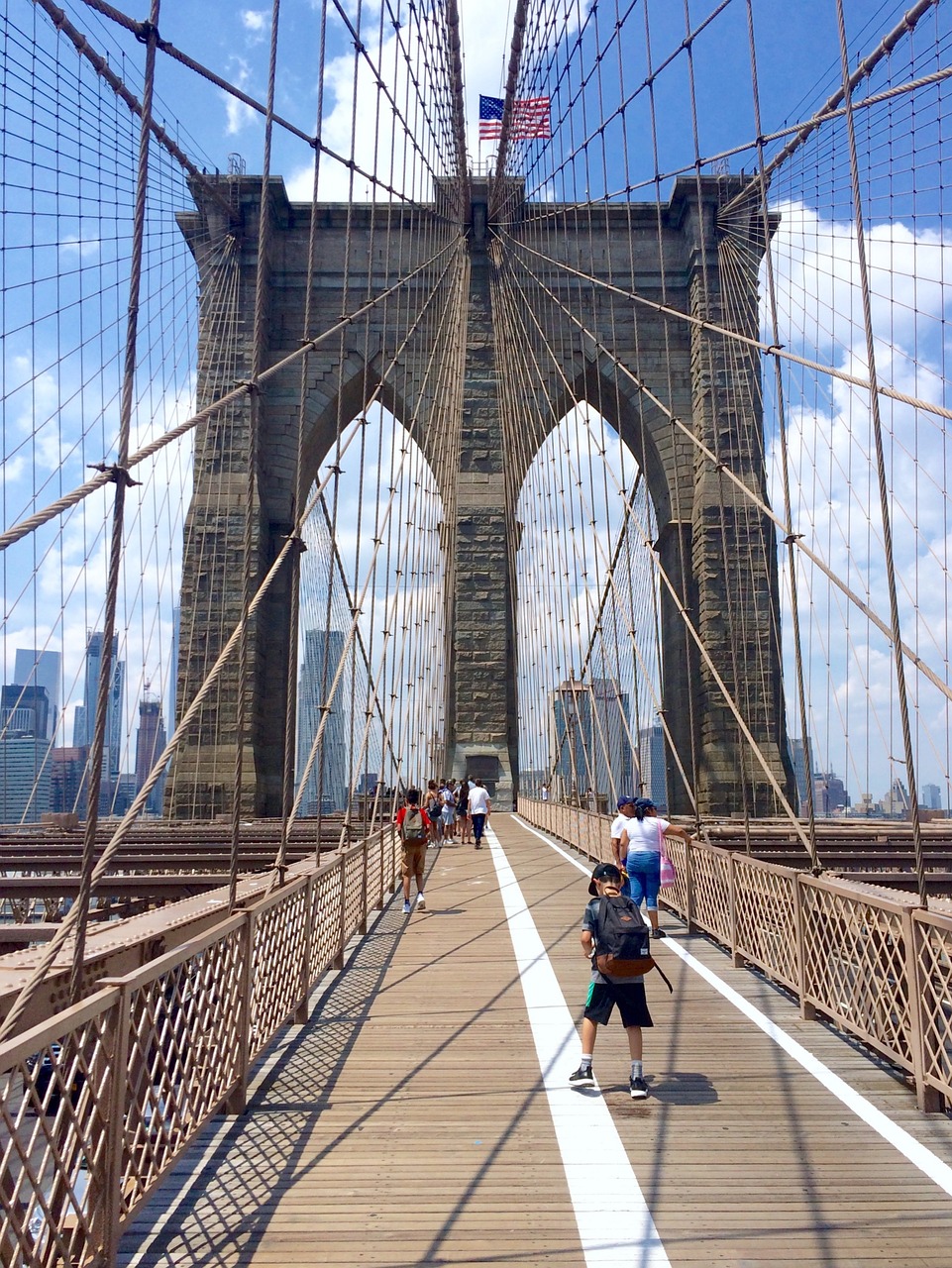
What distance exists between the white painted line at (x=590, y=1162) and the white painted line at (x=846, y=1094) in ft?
2.89

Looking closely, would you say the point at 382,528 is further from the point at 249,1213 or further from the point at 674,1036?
the point at 249,1213

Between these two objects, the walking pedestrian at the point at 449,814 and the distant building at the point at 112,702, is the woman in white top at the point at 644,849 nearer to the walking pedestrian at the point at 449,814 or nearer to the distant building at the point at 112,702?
the walking pedestrian at the point at 449,814

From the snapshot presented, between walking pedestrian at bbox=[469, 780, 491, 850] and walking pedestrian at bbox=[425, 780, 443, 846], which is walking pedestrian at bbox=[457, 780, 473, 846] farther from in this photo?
walking pedestrian at bbox=[469, 780, 491, 850]

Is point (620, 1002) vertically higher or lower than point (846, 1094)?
higher

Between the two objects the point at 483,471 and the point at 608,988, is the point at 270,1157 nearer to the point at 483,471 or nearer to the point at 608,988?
the point at 608,988

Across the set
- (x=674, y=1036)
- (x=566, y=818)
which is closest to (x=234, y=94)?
(x=674, y=1036)

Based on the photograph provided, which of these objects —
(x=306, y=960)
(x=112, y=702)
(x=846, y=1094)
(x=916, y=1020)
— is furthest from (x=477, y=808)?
(x=916, y=1020)

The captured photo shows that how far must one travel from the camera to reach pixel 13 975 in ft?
11.8

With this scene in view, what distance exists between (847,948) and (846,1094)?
33.6 inches

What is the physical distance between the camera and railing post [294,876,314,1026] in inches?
204

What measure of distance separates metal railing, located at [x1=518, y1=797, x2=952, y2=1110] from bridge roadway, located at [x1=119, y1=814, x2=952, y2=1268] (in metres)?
0.14

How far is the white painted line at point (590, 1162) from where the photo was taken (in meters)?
2.72

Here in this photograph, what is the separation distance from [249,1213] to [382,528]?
32.2ft

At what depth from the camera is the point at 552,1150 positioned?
3.41 m
